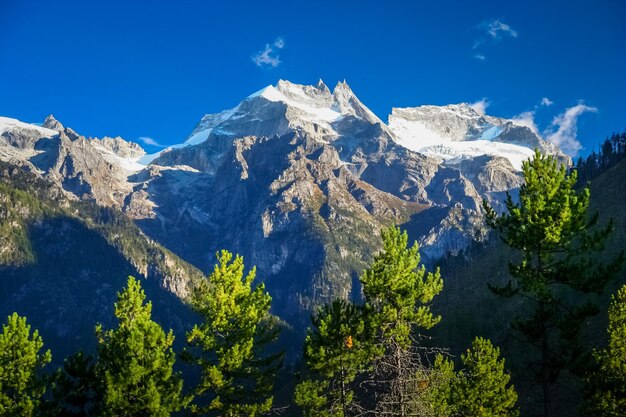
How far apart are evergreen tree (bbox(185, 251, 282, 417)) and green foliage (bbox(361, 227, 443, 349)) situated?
7.24 metres

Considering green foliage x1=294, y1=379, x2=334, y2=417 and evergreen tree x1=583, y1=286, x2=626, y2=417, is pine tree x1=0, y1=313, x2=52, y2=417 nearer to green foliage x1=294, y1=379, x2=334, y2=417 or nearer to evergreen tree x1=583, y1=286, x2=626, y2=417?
green foliage x1=294, y1=379, x2=334, y2=417

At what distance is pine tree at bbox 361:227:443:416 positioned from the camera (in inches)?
1053

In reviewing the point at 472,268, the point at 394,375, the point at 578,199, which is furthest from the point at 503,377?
the point at 472,268

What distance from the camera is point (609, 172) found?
552ft

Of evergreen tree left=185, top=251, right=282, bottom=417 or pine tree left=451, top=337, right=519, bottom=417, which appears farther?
pine tree left=451, top=337, right=519, bottom=417

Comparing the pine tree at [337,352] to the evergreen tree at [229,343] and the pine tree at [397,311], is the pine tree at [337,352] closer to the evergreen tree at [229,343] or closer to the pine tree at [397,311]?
the pine tree at [397,311]

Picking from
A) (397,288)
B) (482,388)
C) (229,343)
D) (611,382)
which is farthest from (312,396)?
(611,382)

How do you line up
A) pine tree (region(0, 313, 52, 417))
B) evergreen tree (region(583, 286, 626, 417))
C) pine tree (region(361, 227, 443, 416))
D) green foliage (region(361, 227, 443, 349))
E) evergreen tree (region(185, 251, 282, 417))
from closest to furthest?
pine tree (region(361, 227, 443, 416)), green foliage (region(361, 227, 443, 349)), evergreen tree (region(185, 251, 282, 417)), pine tree (region(0, 313, 52, 417)), evergreen tree (region(583, 286, 626, 417))

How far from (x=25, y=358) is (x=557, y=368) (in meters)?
32.1

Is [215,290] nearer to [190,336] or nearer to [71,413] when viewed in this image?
[190,336]

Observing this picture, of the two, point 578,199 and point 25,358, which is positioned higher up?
point 578,199

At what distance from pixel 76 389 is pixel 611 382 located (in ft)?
122

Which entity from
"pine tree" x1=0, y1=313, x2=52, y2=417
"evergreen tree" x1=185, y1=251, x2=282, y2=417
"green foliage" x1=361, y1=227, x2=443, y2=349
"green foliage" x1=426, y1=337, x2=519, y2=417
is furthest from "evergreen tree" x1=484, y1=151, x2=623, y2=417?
"pine tree" x1=0, y1=313, x2=52, y2=417

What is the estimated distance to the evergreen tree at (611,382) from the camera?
3378 cm
